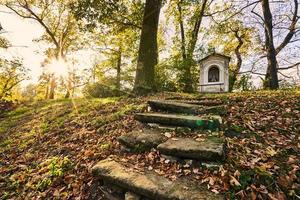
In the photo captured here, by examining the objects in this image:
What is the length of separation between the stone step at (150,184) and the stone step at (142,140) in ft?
1.72

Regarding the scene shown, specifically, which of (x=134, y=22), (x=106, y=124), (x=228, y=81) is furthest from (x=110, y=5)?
(x=228, y=81)

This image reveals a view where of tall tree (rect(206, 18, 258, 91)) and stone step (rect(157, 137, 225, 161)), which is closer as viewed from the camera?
stone step (rect(157, 137, 225, 161))

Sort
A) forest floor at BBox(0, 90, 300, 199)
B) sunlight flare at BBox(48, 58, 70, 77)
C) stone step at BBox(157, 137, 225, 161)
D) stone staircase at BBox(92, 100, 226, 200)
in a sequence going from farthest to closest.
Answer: sunlight flare at BBox(48, 58, 70, 77), stone step at BBox(157, 137, 225, 161), forest floor at BBox(0, 90, 300, 199), stone staircase at BBox(92, 100, 226, 200)

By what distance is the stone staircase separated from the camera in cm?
269

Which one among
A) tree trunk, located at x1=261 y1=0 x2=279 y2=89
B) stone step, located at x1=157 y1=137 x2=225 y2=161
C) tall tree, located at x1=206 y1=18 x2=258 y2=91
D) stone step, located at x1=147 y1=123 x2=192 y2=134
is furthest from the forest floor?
tall tree, located at x1=206 y1=18 x2=258 y2=91

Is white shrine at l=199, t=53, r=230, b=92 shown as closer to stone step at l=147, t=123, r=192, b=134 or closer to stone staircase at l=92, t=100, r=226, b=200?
stone staircase at l=92, t=100, r=226, b=200

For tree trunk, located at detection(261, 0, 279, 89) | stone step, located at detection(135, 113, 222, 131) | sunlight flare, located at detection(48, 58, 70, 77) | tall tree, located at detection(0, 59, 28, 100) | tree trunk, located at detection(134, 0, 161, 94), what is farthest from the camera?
sunlight flare, located at detection(48, 58, 70, 77)

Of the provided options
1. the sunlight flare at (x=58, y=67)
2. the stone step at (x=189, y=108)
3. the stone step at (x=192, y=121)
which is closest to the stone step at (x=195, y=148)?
the stone step at (x=192, y=121)

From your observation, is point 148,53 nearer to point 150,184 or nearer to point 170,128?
point 170,128

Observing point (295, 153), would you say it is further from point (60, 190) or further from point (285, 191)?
point (60, 190)

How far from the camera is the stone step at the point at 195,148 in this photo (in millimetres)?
3064

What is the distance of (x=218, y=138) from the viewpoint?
3.54 meters

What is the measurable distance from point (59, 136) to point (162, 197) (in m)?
3.97

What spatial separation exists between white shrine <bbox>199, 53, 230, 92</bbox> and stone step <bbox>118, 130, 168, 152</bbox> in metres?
15.3
